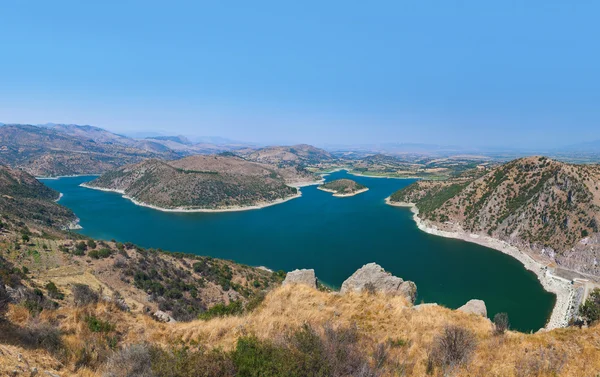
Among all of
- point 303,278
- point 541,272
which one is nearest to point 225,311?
point 303,278

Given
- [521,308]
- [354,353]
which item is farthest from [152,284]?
[521,308]

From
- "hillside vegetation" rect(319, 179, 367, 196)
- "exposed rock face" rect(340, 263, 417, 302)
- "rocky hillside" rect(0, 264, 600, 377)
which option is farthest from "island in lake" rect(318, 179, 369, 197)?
"rocky hillside" rect(0, 264, 600, 377)

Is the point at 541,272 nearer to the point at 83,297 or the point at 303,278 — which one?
the point at 303,278

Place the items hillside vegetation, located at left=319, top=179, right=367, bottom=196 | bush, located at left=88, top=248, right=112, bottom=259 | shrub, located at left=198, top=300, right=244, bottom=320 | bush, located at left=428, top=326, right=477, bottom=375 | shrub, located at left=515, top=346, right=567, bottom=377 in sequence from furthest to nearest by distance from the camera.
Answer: hillside vegetation, located at left=319, top=179, right=367, bottom=196 → bush, located at left=88, top=248, right=112, bottom=259 → shrub, located at left=198, top=300, right=244, bottom=320 → bush, located at left=428, top=326, right=477, bottom=375 → shrub, located at left=515, top=346, right=567, bottom=377

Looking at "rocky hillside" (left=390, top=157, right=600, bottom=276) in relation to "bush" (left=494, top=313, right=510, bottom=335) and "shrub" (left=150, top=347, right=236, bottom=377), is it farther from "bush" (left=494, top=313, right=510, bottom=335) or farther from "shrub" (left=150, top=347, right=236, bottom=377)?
"shrub" (left=150, top=347, right=236, bottom=377)

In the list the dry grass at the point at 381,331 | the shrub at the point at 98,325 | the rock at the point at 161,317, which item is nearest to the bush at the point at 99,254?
the rock at the point at 161,317

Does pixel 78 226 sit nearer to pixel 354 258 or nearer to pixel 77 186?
pixel 354 258
